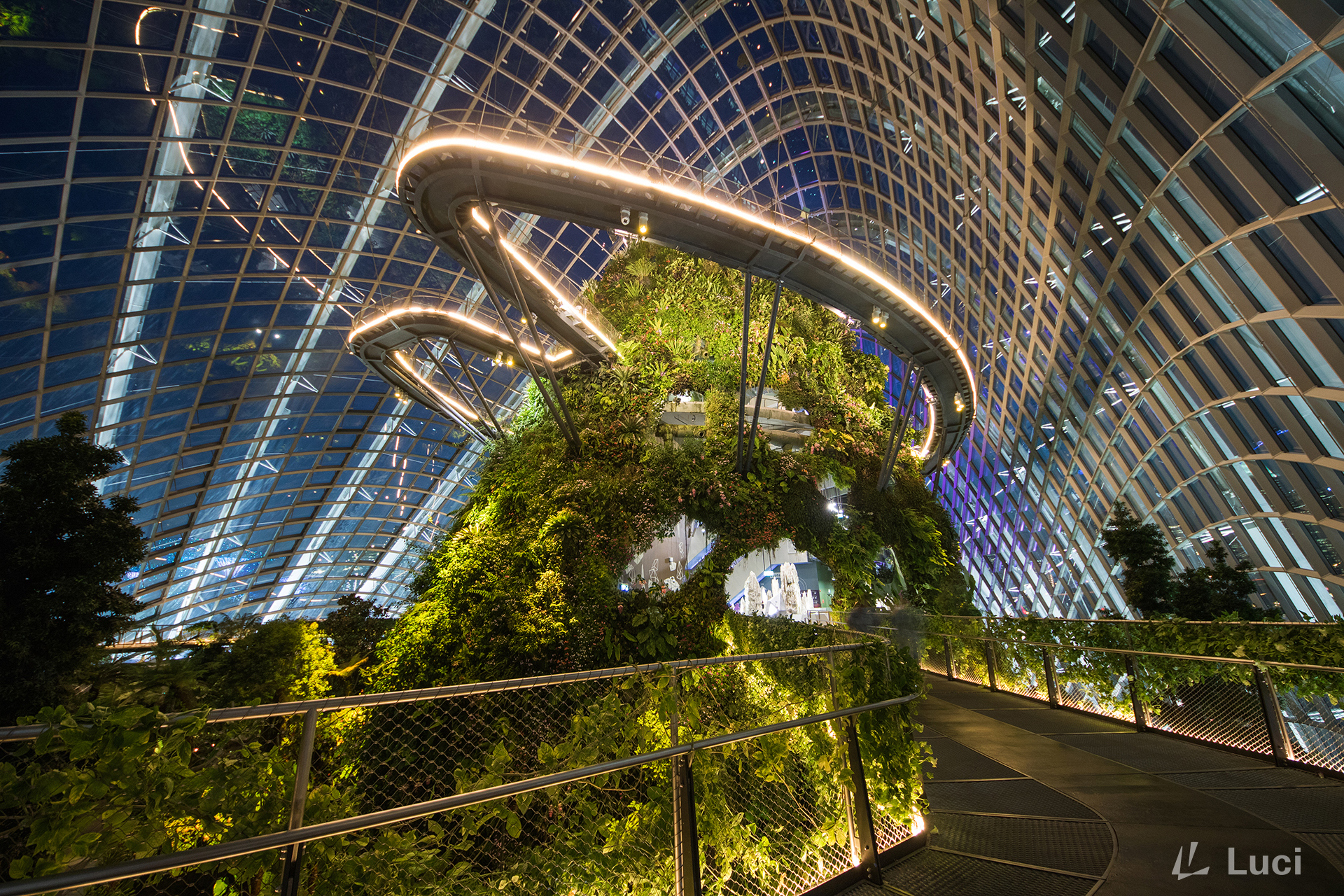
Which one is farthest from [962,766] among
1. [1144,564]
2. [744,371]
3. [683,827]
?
[1144,564]

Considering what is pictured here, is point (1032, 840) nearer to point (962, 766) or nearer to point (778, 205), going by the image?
point (962, 766)

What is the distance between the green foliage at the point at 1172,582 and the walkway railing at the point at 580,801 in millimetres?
19092

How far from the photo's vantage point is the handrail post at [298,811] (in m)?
2.33

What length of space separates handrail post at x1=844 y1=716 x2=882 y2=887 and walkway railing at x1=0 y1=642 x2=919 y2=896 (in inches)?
0.6

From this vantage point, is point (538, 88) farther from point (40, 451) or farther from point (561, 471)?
point (40, 451)

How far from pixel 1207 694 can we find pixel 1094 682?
224cm

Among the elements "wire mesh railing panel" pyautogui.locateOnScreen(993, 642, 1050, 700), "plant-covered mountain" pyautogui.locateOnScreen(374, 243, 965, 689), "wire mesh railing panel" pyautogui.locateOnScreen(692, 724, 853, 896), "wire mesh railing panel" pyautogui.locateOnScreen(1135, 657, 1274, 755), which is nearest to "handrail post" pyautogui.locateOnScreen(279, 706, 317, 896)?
"wire mesh railing panel" pyautogui.locateOnScreen(692, 724, 853, 896)

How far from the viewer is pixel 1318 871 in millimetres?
3697

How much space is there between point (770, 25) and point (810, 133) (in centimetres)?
651

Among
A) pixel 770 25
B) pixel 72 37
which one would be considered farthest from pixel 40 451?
pixel 770 25

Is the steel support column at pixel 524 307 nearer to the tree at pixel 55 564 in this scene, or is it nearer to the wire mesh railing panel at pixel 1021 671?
the tree at pixel 55 564

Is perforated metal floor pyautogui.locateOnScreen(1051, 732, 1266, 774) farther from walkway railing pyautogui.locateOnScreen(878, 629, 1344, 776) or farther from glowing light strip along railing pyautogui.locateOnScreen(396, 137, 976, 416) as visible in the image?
glowing light strip along railing pyautogui.locateOnScreen(396, 137, 976, 416)

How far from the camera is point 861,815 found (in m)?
4.43

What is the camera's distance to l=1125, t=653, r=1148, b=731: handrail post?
328 inches
